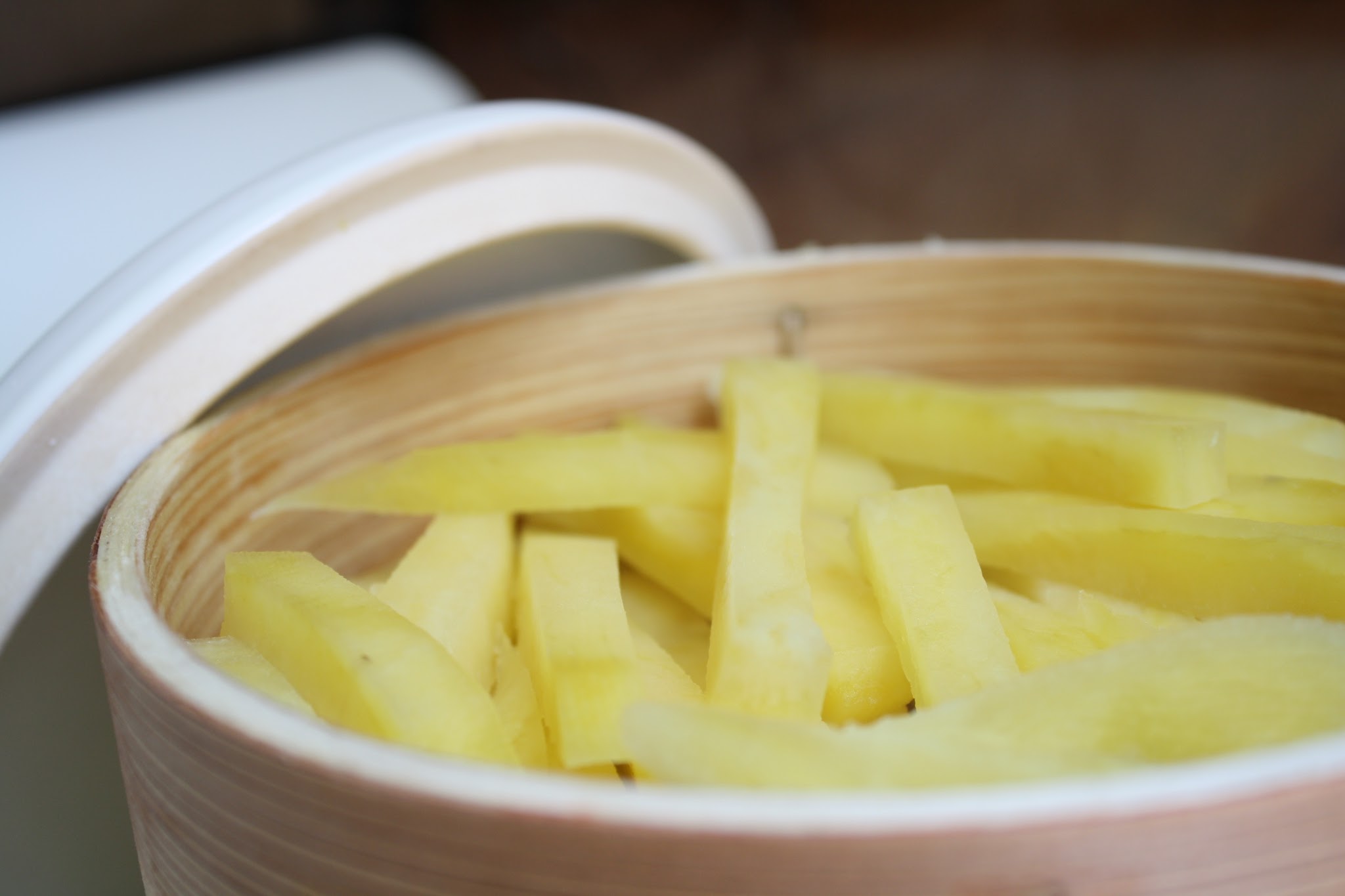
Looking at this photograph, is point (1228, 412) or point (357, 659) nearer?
point (357, 659)

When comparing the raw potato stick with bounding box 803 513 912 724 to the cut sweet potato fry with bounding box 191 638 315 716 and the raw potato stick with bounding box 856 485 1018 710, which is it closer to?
the raw potato stick with bounding box 856 485 1018 710

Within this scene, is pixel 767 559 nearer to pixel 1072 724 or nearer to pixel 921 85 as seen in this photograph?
pixel 1072 724

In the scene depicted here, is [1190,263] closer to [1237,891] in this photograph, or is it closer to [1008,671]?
[1008,671]

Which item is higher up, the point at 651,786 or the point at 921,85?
the point at 651,786

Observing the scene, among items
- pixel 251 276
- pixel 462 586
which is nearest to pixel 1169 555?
pixel 462 586

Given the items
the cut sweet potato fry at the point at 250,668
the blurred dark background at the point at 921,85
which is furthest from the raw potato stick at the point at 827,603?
the blurred dark background at the point at 921,85
